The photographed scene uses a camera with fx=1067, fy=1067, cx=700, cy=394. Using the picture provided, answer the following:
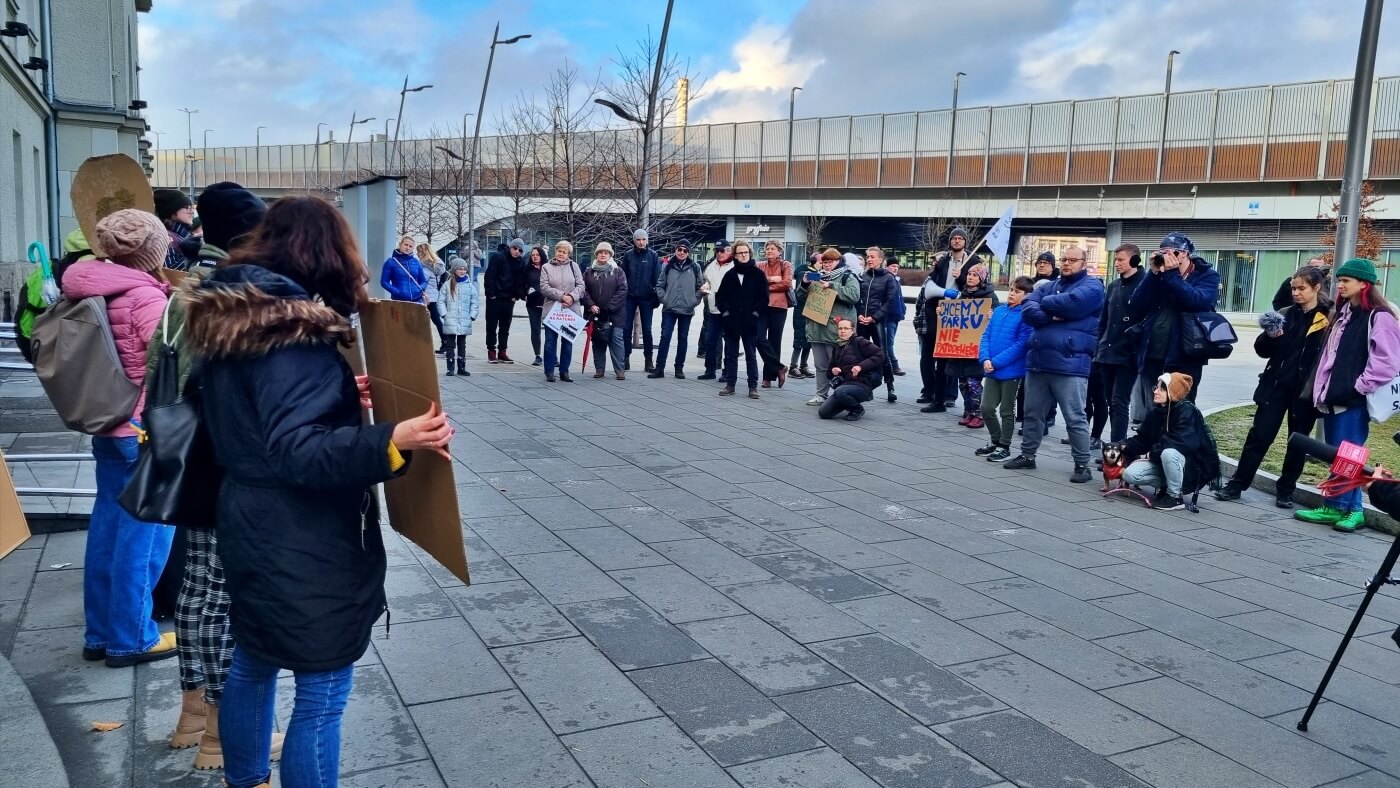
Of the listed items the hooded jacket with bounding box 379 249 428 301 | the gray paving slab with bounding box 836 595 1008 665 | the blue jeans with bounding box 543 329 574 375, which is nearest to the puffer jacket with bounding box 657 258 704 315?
the blue jeans with bounding box 543 329 574 375

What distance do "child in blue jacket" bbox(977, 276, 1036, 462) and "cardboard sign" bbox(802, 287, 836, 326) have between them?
294cm

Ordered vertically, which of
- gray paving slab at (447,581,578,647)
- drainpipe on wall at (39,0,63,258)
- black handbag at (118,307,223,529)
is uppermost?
drainpipe on wall at (39,0,63,258)

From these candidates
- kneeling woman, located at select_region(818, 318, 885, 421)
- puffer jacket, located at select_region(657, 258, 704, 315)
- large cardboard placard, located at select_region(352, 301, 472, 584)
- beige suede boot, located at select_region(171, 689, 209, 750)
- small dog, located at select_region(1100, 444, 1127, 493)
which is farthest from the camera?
puffer jacket, located at select_region(657, 258, 704, 315)

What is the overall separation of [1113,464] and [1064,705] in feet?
14.8

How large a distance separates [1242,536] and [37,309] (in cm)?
727

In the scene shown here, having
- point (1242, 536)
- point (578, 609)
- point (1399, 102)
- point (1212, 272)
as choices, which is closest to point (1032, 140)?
point (1399, 102)

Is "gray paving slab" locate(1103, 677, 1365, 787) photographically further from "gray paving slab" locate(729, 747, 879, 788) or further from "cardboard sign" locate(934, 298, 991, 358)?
"cardboard sign" locate(934, 298, 991, 358)

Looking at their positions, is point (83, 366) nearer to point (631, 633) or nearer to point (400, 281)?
point (631, 633)

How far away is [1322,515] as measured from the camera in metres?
7.77

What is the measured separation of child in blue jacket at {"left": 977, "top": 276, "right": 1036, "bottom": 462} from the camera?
364 inches

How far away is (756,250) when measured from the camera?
4647 cm


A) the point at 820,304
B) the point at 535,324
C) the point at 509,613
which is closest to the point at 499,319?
the point at 535,324

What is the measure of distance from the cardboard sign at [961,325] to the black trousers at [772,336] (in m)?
3.27

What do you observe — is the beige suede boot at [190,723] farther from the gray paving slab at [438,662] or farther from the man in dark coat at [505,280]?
the man in dark coat at [505,280]
